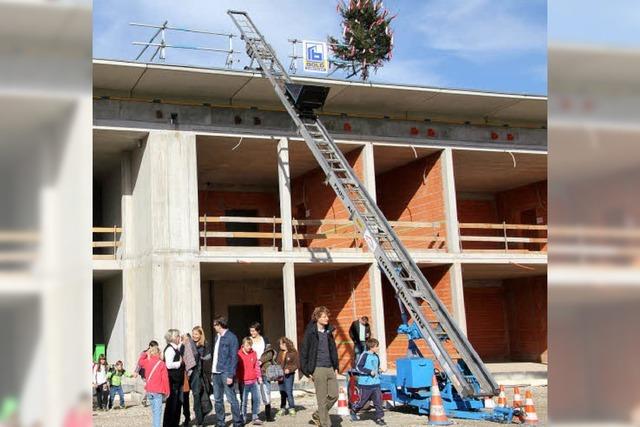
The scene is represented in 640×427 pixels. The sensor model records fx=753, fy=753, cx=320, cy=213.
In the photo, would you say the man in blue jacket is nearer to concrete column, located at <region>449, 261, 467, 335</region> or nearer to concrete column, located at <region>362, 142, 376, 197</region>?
concrete column, located at <region>362, 142, 376, 197</region>

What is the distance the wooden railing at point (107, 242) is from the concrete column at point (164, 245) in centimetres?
79

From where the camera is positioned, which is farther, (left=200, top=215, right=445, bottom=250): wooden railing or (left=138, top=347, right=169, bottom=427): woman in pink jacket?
(left=200, top=215, right=445, bottom=250): wooden railing

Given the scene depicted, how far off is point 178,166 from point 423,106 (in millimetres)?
7577

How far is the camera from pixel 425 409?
45.6ft

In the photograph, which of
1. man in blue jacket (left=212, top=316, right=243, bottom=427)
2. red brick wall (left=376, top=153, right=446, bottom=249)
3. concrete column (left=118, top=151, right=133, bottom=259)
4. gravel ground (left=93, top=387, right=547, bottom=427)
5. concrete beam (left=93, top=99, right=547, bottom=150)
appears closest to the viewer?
man in blue jacket (left=212, top=316, right=243, bottom=427)

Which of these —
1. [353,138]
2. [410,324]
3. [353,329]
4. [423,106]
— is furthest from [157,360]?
[423,106]

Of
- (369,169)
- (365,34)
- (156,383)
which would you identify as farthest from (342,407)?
(365,34)

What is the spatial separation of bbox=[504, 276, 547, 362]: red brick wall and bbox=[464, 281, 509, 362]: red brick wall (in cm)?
28

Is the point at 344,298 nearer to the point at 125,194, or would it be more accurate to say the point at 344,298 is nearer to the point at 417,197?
the point at 417,197

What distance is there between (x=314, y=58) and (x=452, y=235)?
6.72 m

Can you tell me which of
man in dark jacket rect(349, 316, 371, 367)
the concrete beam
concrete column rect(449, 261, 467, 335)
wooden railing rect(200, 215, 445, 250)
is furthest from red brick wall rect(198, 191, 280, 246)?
man in dark jacket rect(349, 316, 371, 367)

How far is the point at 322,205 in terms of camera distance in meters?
24.9

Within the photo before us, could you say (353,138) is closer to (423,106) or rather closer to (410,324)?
(423,106)

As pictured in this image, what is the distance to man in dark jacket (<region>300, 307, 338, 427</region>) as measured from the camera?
11102 mm
